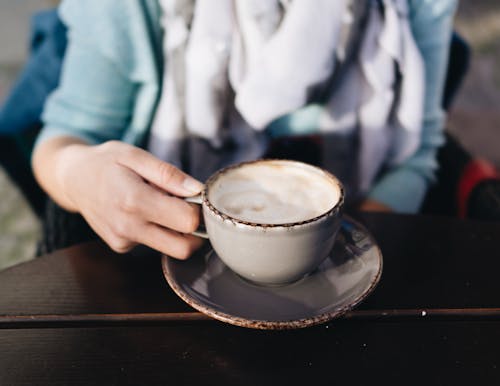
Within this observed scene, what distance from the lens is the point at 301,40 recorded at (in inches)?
36.9

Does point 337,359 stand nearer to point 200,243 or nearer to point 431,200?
point 200,243

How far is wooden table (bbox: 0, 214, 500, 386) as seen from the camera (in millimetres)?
536

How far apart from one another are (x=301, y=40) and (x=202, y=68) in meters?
0.18

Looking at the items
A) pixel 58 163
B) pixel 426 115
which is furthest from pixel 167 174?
pixel 426 115

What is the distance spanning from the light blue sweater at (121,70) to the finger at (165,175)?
331 mm

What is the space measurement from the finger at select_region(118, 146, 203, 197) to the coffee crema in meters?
0.03

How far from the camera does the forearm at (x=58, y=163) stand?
786mm

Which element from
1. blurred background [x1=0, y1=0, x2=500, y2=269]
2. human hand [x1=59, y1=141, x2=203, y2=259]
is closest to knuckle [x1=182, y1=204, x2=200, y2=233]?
human hand [x1=59, y1=141, x2=203, y2=259]

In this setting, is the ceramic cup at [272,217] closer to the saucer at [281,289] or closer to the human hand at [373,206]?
the saucer at [281,289]

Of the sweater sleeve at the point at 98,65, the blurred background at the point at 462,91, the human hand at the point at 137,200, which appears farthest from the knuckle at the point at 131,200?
the blurred background at the point at 462,91

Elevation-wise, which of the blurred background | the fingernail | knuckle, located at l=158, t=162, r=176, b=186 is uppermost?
knuckle, located at l=158, t=162, r=176, b=186

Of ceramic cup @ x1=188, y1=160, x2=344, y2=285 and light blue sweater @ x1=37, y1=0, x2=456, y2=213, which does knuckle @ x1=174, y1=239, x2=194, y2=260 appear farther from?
light blue sweater @ x1=37, y1=0, x2=456, y2=213

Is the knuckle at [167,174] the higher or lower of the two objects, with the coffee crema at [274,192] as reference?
higher

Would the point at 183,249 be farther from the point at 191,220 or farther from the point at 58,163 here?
the point at 58,163
